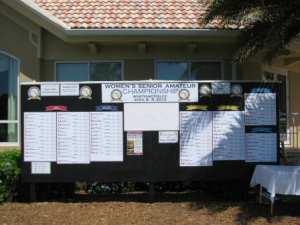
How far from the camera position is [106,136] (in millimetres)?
8102

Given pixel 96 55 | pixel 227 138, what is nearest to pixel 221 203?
pixel 227 138

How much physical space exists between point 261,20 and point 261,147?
9.00 feet

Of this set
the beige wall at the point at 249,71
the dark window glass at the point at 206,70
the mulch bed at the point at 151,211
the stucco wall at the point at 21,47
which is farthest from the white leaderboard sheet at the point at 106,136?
the beige wall at the point at 249,71

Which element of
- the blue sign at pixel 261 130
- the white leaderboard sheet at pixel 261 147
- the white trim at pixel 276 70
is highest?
the white trim at pixel 276 70

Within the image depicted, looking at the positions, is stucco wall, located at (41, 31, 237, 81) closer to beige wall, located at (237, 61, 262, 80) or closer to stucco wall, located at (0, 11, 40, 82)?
stucco wall, located at (0, 11, 40, 82)

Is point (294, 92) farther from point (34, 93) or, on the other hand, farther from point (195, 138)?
point (34, 93)

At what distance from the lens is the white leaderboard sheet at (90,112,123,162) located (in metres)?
8.09

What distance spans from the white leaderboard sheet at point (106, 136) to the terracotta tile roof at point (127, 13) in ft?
9.28

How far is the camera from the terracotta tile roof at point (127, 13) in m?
10.0

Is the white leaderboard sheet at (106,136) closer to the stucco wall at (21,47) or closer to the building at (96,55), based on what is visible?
the building at (96,55)

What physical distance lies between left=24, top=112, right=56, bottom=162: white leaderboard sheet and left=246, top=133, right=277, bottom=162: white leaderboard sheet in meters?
4.05

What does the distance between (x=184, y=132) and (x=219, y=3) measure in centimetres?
282

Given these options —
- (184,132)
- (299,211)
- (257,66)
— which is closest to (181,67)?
(257,66)

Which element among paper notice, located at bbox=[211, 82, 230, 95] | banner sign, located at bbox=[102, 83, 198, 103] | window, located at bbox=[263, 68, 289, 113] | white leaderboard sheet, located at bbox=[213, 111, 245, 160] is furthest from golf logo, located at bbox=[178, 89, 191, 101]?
window, located at bbox=[263, 68, 289, 113]
